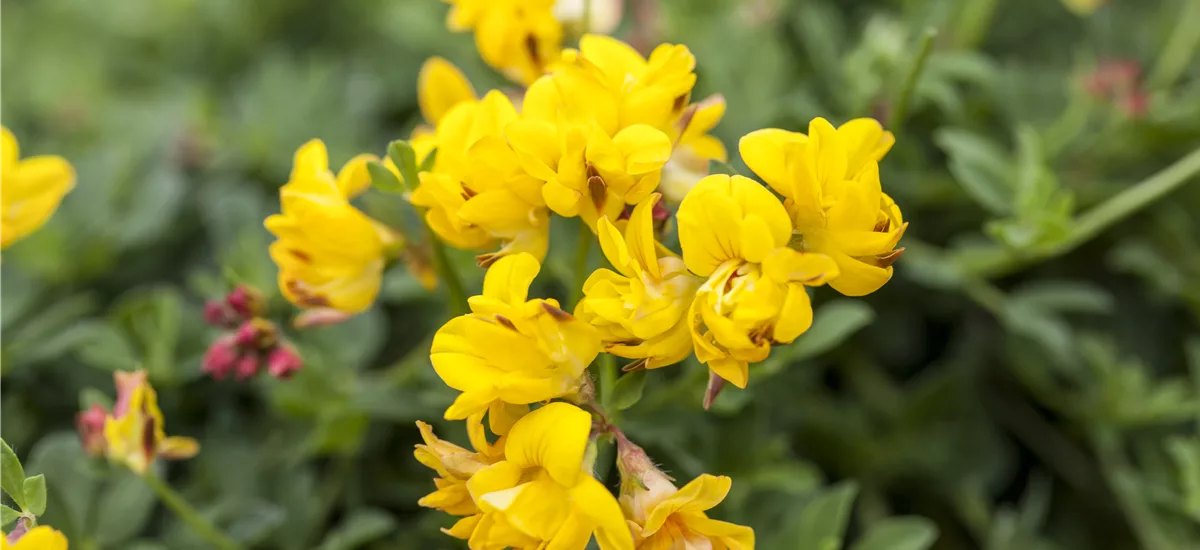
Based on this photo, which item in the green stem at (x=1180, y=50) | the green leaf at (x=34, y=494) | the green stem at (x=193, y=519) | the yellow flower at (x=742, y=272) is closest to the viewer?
the yellow flower at (x=742, y=272)

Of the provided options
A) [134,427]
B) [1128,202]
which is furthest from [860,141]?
[134,427]

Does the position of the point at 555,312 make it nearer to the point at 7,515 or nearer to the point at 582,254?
the point at 582,254

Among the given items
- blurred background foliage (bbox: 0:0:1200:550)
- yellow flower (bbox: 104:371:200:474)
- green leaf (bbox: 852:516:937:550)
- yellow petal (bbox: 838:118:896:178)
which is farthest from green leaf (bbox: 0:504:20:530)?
green leaf (bbox: 852:516:937:550)

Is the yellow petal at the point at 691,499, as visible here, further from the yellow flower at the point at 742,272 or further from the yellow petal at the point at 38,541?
the yellow petal at the point at 38,541

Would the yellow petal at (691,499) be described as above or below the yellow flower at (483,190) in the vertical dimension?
below

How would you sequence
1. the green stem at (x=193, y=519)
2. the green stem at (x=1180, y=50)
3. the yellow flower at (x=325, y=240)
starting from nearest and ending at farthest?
1. the yellow flower at (x=325, y=240)
2. the green stem at (x=193, y=519)
3. the green stem at (x=1180, y=50)

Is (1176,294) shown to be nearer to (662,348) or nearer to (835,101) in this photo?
(835,101)

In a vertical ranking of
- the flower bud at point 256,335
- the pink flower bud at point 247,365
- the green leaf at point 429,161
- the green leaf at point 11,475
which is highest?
the green leaf at point 429,161

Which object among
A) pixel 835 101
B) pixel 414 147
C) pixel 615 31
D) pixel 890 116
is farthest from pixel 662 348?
pixel 615 31

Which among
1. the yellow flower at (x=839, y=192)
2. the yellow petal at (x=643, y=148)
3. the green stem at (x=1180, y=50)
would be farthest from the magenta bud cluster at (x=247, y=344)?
the green stem at (x=1180, y=50)
